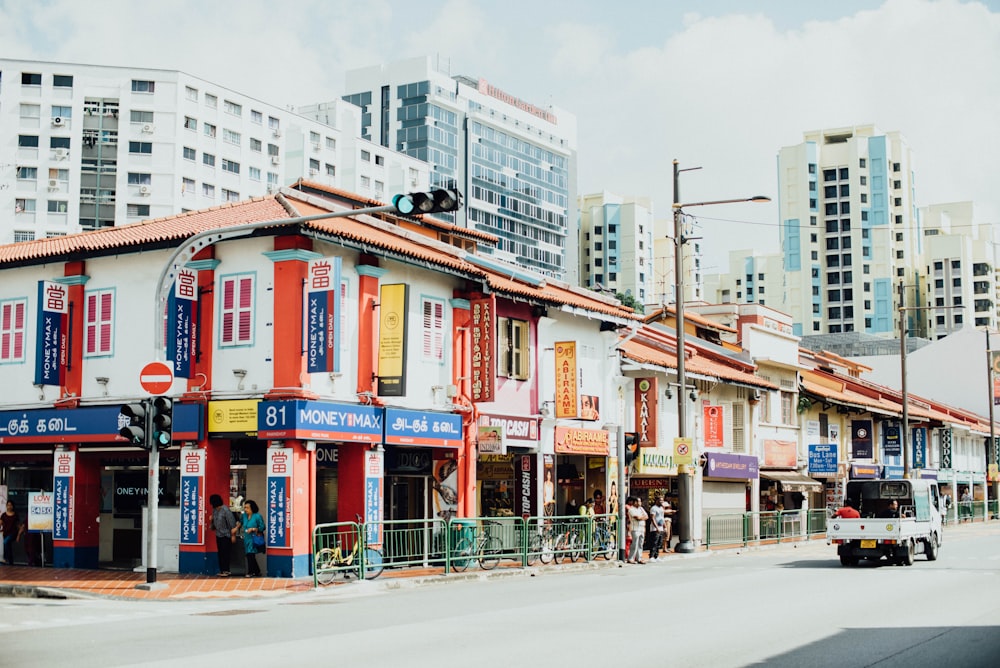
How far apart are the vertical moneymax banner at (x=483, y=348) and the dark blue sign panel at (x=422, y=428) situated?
917mm

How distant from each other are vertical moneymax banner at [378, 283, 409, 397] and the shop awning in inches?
1000

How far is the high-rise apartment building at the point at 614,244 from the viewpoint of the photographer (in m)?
150

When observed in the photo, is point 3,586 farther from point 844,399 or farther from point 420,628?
point 844,399

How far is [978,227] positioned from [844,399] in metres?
112

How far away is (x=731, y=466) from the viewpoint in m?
43.7

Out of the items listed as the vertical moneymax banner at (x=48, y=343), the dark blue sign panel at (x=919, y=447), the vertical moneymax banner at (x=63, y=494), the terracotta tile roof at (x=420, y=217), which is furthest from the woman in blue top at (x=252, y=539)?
the dark blue sign panel at (x=919, y=447)

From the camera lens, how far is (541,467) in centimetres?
3306

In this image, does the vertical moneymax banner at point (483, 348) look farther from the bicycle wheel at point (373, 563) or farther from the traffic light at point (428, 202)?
the traffic light at point (428, 202)

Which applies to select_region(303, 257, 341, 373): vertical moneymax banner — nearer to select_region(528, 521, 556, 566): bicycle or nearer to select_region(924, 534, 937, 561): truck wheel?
select_region(528, 521, 556, 566): bicycle

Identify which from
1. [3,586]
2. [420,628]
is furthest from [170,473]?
[420,628]

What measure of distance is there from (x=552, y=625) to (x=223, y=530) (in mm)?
10772

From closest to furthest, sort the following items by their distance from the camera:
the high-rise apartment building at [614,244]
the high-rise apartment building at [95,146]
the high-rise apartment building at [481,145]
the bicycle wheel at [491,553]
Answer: the bicycle wheel at [491,553], the high-rise apartment building at [95,146], the high-rise apartment building at [481,145], the high-rise apartment building at [614,244]

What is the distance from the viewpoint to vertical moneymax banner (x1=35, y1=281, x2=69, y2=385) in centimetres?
2731

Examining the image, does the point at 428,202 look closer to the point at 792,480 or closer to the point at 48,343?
the point at 48,343
